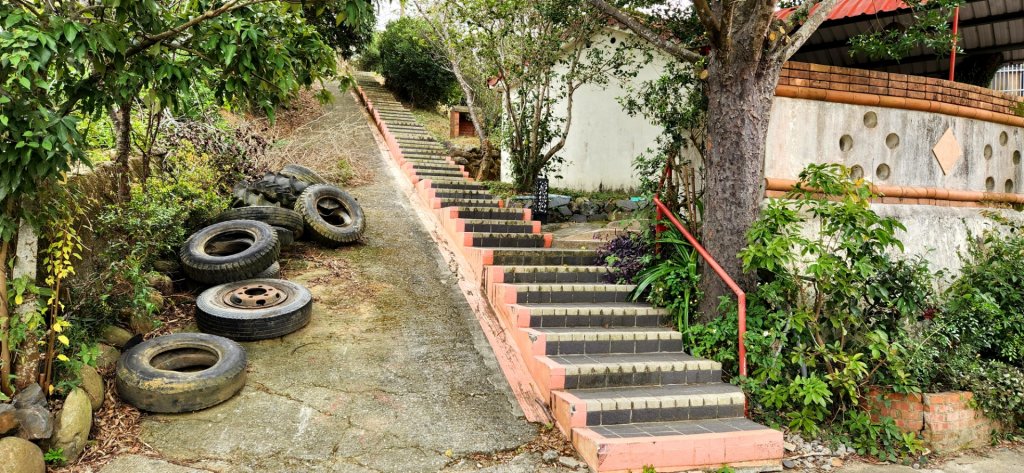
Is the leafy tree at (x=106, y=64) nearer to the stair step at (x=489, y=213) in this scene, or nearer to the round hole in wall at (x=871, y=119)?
the stair step at (x=489, y=213)

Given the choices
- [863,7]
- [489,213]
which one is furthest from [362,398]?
[863,7]

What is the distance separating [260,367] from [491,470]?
2.20m

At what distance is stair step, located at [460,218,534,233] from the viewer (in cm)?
806

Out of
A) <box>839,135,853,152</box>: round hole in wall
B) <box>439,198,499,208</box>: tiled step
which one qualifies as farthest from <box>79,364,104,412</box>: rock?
<box>839,135,853,152</box>: round hole in wall

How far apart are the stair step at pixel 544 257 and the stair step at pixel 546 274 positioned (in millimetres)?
488

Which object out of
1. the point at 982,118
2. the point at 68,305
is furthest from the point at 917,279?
the point at 68,305

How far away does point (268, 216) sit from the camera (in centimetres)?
700

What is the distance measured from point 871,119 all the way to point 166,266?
7286 millimetres

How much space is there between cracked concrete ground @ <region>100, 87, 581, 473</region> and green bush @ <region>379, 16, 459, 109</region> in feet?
47.9

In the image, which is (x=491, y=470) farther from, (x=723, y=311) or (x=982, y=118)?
(x=982, y=118)

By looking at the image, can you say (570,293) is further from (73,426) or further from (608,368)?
(73,426)

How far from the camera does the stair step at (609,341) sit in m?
5.28

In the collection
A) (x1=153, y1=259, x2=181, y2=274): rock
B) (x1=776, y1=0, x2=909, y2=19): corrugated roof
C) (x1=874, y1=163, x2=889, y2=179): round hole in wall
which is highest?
(x1=776, y1=0, x2=909, y2=19): corrugated roof

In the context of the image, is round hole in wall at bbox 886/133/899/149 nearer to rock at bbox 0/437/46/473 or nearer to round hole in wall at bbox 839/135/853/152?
round hole in wall at bbox 839/135/853/152
